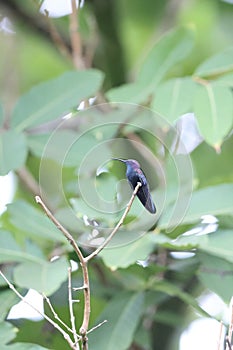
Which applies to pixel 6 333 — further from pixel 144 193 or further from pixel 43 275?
pixel 144 193

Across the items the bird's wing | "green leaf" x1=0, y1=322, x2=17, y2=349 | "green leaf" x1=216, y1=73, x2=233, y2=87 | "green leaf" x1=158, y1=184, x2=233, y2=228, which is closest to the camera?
the bird's wing

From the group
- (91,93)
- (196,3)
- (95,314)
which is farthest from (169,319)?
(196,3)

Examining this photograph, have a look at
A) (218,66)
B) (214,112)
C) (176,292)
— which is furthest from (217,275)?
(218,66)

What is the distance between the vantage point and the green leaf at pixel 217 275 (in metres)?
1.11

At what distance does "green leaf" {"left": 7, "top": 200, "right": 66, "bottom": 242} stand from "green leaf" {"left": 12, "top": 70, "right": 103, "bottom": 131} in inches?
6.2

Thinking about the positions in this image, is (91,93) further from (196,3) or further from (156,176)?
(196,3)

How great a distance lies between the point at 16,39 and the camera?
203 centimetres

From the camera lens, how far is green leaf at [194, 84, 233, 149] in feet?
3.72

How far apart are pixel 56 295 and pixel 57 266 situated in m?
0.13

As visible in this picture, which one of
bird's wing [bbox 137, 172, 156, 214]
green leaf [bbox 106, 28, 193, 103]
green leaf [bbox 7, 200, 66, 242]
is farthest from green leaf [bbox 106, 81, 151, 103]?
bird's wing [bbox 137, 172, 156, 214]

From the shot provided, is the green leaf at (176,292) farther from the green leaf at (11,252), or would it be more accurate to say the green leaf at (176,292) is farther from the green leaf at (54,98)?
the green leaf at (54,98)

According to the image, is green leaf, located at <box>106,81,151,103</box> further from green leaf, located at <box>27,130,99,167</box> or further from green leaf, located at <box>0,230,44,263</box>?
green leaf, located at <box>0,230,44,263</box>

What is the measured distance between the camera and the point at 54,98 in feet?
4.09

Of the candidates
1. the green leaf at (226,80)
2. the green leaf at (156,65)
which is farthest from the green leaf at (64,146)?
the green leaf at (226,80)
